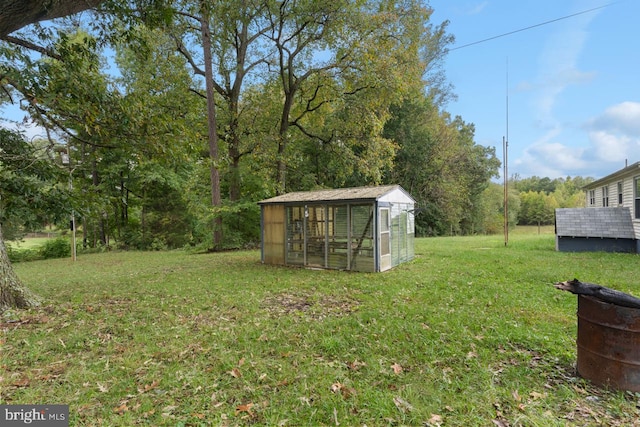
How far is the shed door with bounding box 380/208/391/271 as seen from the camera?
822cm

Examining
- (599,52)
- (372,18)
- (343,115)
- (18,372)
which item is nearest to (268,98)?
(343,115)

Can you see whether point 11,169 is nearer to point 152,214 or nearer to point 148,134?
point 148,134

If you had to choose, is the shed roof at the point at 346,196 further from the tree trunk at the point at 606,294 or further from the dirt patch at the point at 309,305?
the tree trunk at the point at 606,294

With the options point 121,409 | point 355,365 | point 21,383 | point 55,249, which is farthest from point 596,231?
point 55,249

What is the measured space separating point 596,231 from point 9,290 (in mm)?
15934

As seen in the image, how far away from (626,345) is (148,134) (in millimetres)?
6387

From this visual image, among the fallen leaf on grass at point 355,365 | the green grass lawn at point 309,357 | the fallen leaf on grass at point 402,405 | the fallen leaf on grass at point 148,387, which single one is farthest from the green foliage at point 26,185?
the fallen leaf on grass at point 402,405

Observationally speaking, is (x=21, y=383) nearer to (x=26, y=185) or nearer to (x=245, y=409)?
(x=245, y=409)

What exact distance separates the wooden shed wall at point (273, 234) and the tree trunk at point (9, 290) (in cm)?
576

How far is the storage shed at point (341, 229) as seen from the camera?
819cm

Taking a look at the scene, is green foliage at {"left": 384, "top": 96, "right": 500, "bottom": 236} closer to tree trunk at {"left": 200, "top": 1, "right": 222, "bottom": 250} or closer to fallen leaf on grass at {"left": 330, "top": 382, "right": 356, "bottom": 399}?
tree trunk at {"left": 200, "top": 1, "right": 222, "bottom": 250}

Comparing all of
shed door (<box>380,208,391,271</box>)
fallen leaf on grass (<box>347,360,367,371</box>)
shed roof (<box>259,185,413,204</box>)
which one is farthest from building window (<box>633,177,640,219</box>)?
fallen leaf on grass (<box>347,360,367,371</box>)

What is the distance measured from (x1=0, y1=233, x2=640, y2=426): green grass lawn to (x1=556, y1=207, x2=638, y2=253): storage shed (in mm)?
5807

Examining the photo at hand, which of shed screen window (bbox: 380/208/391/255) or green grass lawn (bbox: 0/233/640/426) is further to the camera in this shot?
shed screen window (bbox: 380/208/391/255)
